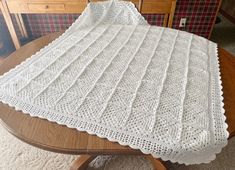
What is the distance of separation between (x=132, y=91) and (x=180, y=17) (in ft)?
5.31

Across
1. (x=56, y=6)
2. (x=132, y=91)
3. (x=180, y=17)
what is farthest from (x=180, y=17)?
(x=132, y=91)

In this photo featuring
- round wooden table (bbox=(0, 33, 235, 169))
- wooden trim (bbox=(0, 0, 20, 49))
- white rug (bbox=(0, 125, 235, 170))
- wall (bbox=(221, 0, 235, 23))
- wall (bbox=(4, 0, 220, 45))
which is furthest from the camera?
wall (bbox=(221, 0, 235, 23))

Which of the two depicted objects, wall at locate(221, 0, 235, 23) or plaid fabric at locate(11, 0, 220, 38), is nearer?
plaid fabric at locate(11, 0, 220, 38)

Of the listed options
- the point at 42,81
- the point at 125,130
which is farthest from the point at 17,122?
the point at 125,130

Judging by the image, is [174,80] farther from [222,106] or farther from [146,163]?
[146,163]

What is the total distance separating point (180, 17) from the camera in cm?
211

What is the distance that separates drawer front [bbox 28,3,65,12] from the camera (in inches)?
72.1

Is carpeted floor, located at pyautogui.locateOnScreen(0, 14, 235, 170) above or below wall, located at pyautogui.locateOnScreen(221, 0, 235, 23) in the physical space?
below

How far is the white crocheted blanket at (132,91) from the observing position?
0.63 meters

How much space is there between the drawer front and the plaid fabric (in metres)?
0.30

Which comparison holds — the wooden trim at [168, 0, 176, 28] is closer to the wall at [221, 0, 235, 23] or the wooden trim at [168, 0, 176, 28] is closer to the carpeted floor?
the carpeted floor

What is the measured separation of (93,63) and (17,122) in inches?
15.7

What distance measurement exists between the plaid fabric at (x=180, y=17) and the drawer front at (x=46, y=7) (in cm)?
30

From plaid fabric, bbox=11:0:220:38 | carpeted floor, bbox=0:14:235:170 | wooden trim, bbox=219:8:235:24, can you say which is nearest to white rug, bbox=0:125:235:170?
carpeted floor, bbox=0:14:235:170
